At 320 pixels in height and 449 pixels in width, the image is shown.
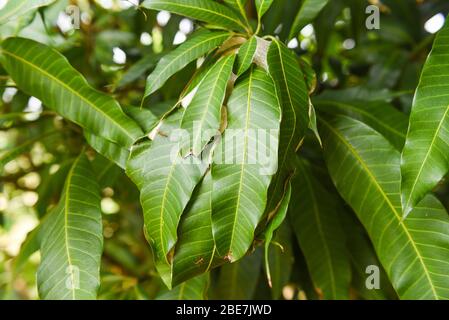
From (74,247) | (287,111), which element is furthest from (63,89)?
(287,111)

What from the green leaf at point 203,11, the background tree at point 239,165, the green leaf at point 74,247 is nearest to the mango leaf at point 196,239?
the background tree at point 239,165

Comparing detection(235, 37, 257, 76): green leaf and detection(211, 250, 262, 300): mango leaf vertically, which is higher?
detection(235, 37, 257, 76): green leaf

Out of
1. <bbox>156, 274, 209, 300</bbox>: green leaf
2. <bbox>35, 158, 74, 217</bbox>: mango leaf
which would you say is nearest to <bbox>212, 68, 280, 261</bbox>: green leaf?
<bbox>156, 274, 209, 300</bbox>: green leaf

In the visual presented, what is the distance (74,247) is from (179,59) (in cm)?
28

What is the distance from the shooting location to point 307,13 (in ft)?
2.48

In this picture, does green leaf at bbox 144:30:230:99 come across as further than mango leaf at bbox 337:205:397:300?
No

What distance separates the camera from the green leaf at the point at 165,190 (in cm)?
58

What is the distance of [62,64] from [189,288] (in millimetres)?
387

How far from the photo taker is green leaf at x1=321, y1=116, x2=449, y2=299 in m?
0.62

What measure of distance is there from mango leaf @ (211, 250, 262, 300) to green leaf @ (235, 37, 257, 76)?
1.37 feet

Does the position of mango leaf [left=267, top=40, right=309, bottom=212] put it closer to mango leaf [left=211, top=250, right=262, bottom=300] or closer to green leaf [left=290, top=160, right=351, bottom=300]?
green leaf [left=290, top=160, right=351, bottom=300]

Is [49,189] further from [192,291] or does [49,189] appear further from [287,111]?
[287,111]

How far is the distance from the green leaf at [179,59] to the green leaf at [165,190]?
0.22 ft
